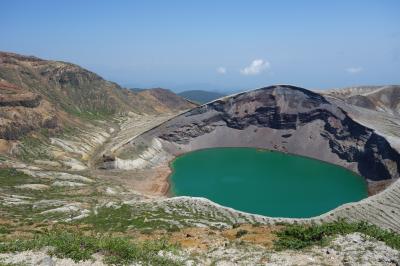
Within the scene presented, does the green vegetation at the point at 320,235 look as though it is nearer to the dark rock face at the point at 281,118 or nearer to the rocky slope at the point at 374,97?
the dark rock face at the point at 281,118

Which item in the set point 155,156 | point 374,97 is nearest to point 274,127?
point 155,156

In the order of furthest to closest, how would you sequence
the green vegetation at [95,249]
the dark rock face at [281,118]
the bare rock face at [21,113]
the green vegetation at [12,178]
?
the dark rock face at [281,118], the bare rock face at [21,113], the green vegetation at [12,178], the green vegetation at [95,249]

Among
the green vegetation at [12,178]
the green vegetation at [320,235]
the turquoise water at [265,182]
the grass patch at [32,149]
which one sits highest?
the green vegetation at [320,235]

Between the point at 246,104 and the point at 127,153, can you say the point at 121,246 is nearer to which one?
the point at 127,153

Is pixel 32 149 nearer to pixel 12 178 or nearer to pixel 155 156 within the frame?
pixel 12 178

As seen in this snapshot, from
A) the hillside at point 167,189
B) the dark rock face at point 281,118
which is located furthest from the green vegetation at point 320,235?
the dark rock face at point 281,118

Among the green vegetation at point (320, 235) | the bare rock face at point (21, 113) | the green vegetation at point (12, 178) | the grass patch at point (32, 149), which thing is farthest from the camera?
the bare rock face at point (21, 113)
